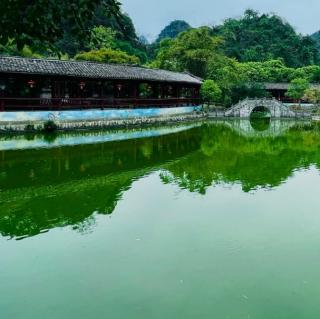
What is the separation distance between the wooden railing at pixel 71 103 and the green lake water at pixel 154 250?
10.8m

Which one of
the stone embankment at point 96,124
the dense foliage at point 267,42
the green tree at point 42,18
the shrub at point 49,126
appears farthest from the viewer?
the dense foliage at point 267,42

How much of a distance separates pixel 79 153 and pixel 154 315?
1311cm

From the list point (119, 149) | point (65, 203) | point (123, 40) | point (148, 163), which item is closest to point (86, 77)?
point (119, 149)

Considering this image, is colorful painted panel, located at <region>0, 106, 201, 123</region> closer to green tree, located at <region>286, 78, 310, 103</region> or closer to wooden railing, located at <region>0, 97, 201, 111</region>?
wooden railing, located at <region>0, 97, 201, 111</region>

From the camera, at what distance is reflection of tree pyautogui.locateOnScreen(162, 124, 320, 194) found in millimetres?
13484

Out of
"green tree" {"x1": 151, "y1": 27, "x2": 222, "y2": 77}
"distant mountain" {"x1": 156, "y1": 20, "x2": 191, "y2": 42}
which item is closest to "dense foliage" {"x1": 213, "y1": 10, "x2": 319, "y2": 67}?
"green tree" {"x1": 151, "y1": 27, "x2": 222, "y2": 77}

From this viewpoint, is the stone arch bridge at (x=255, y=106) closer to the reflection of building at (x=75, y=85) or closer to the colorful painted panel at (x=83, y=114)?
the reflection of building at (x=75, y=85)

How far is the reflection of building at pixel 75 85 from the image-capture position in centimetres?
2534

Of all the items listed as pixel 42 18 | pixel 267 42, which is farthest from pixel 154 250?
pixel 267 42

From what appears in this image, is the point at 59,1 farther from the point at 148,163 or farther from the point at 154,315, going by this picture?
the point at 148,163

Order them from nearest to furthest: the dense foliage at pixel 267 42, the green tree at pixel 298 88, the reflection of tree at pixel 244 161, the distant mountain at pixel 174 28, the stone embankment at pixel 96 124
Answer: the reflection of tree at pixel 244 161
the stone embankment at pixel 96 124
the green tree at pixel 298 88
the dense foliage at pixel 267 42
the distant mountain at pixel 174 28

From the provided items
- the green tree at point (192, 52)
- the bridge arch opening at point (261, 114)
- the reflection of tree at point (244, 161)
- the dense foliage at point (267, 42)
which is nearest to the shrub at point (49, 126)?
the reflection of tree at point (244, 161)

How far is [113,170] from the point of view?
14.9 meters

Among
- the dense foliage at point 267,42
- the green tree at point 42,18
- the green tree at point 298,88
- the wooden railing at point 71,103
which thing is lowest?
the wooden railing at point 71,103
